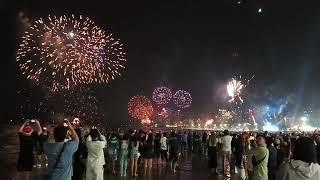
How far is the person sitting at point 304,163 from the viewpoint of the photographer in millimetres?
5344

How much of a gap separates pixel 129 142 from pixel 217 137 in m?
6.64

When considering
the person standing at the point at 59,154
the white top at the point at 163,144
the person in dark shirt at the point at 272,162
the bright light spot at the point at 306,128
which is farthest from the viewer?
the bright light spot at the point at 306,128

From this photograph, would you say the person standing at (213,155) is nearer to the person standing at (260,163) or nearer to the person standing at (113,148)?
the person standing at (113,148)

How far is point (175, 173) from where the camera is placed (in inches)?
851

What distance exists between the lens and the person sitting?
5344 millimetres

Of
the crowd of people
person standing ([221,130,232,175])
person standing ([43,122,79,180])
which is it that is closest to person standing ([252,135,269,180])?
the crowd of people

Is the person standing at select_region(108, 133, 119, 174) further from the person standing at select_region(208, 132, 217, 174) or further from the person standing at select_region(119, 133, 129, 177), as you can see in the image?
the person standing at select_region(208, 132, 217, 174)

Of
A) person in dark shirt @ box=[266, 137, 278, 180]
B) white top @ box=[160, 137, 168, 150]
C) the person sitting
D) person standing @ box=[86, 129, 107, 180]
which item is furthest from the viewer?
white top @ box=[160, 137, 168, 150]

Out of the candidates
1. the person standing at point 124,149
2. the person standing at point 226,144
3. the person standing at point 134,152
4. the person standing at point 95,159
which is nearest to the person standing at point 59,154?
the person standing at point 95,159

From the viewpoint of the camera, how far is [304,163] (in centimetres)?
538

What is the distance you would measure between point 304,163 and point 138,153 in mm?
15118

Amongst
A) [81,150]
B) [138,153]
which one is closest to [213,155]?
[138,153]

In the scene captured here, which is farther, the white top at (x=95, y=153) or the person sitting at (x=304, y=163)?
the white top at (x=95, y=153)

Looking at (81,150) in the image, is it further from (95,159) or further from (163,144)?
(163,144)
